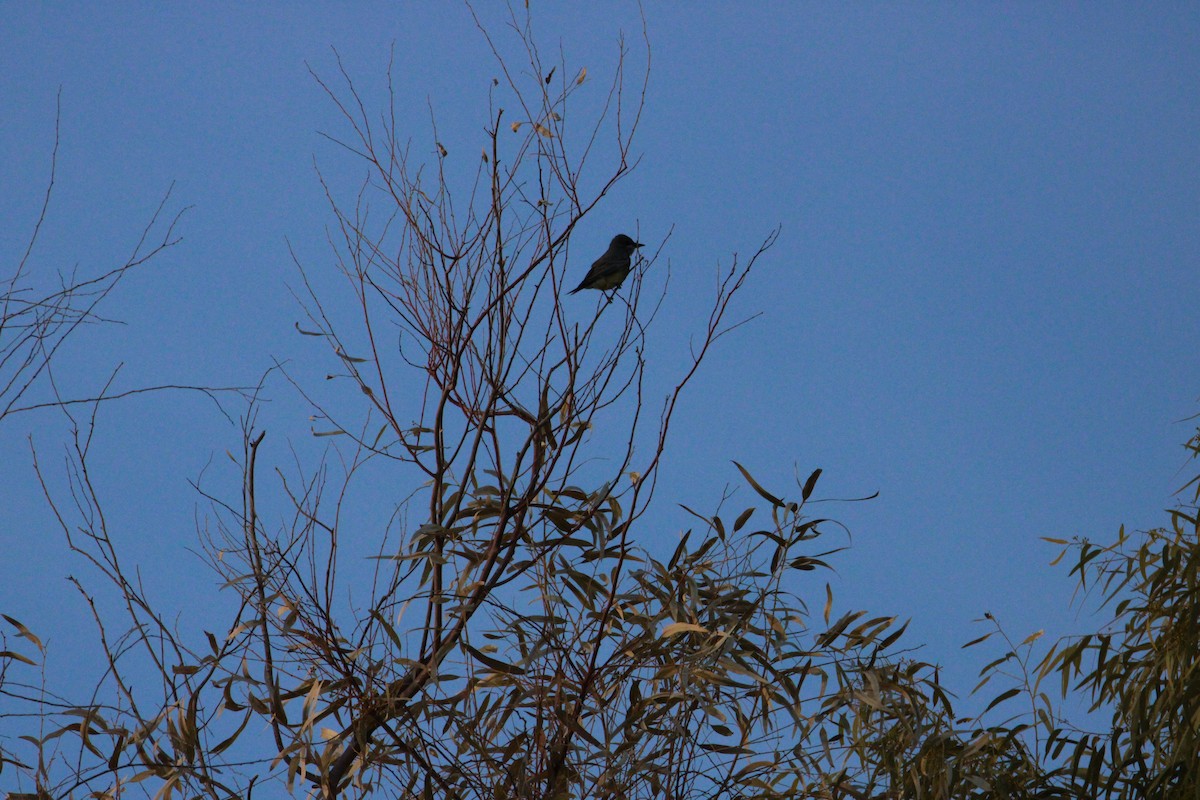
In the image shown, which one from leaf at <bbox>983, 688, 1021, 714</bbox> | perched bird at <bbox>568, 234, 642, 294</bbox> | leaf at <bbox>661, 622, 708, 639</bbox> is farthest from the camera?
perched bird at <bbox>568, 234, 642, 294</bbox>

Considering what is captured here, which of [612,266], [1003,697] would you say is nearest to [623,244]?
[612,266]

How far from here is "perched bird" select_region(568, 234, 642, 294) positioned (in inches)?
222

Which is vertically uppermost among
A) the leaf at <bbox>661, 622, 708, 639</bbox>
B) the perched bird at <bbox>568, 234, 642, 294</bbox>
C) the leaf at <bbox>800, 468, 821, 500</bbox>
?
the perched bird at <bbox>568, 234, 642, 294</bbox>

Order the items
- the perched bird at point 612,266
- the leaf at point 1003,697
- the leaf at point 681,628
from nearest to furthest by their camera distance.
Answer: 1. the leaf at point 681,628
2. the leaf at point 1003,697
3. the perched bird at point 612,266

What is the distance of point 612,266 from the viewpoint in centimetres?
564

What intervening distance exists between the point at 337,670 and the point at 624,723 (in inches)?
25.0

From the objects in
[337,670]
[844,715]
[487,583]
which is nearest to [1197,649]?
[844,715]

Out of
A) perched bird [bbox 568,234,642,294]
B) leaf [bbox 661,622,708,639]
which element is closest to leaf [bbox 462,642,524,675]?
leaf [bbox 661,622,708,639]

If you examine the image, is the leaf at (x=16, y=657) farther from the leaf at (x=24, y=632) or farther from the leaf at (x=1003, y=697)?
the leaf at (x=1003, y=697)

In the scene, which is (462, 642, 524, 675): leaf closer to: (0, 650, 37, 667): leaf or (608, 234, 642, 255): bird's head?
(0, 650, 37, 667): leaf

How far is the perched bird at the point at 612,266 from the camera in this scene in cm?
565

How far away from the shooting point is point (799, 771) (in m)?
2.68

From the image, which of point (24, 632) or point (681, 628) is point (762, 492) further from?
point (24, 632)

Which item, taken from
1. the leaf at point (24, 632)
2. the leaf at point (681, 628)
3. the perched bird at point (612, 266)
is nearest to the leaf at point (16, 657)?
the leaf at point (24, 632)
